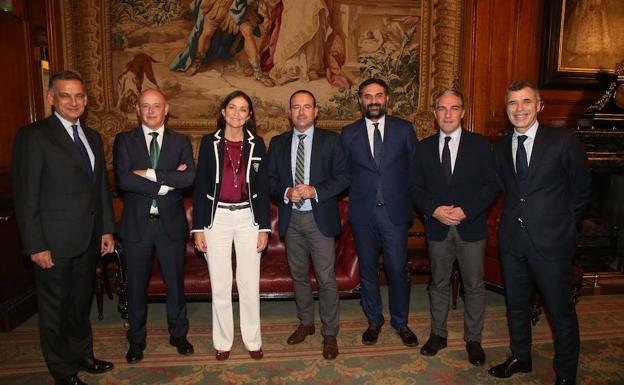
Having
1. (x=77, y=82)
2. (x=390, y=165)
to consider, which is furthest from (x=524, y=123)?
(x=77, y=82)

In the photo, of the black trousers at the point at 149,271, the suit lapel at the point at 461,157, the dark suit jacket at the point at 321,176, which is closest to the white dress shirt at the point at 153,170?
the black trousers at the point at 149,271

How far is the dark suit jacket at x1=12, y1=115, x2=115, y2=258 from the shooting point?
9.07 feet

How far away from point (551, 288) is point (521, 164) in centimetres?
80

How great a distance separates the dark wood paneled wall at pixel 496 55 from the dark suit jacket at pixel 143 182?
3.67m

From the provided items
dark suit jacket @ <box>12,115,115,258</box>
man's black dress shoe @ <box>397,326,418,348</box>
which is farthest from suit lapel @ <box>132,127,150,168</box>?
man's black dress shoe @ <box>397,326,418,348</box>

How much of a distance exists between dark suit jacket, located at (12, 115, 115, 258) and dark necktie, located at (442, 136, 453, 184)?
243cm

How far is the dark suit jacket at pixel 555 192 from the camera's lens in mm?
2818

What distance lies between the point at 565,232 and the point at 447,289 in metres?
0.96

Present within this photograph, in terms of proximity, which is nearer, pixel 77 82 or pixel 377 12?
pixel 77 82

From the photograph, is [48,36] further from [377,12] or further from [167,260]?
[377,12]

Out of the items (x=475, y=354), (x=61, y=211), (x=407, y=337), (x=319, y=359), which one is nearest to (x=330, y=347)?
(x=319, y=359)

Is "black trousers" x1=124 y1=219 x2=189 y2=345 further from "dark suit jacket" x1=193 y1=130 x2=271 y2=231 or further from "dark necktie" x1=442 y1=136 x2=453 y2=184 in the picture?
"dark necktie" x1=442 y1=136 x2=453 y2=184

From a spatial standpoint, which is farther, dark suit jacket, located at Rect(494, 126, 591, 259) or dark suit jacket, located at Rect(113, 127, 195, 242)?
dark suit jacket, located at Rect(113, 127, 195, 242)

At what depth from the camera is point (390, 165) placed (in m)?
3.49
